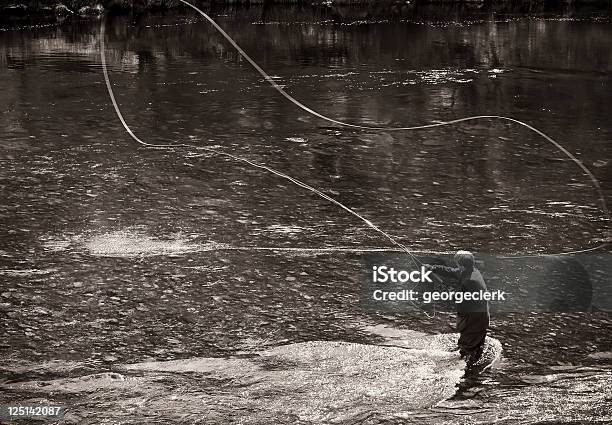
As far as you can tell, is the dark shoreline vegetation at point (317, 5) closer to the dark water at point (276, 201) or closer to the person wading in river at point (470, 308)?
the dark water at point (276, 201)

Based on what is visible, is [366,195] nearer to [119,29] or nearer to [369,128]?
[369,128]

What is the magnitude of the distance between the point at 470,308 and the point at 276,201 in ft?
23.2

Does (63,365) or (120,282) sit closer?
(63,365)

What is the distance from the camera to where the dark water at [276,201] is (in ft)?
33.8

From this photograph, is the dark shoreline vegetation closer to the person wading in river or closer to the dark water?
the dark water

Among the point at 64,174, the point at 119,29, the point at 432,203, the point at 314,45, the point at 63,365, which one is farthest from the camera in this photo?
the point at 119,29

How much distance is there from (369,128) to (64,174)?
777 centimetres

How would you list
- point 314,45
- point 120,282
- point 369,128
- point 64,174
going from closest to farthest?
point 120,282 < point 64,174 < point 369,128 < point 314,45

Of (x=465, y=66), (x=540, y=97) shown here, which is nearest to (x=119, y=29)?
(x=465, y=66)

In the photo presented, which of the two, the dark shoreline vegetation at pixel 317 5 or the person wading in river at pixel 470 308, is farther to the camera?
the dark shoreline vegetation at pixel 317 5

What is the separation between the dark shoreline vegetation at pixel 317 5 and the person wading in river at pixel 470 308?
45.0m

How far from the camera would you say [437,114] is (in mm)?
23859

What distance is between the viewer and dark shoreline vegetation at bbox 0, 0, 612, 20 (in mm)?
51875

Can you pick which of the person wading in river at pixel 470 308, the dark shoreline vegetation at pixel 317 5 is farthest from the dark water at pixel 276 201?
the dark shoreline vegetation at pixel 317 5
